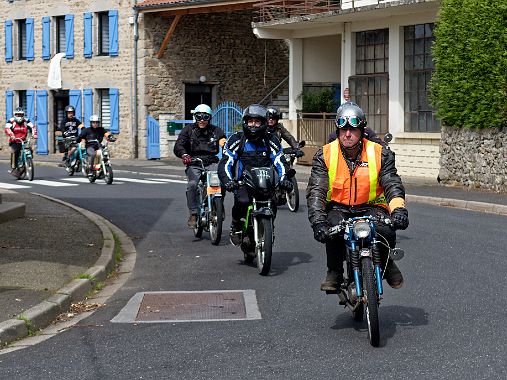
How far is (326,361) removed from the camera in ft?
23.1

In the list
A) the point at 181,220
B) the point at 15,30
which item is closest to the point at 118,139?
the point at 15,30

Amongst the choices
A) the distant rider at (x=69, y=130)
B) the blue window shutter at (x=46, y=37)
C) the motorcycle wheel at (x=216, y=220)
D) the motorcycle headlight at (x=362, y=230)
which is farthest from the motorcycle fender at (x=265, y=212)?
the blue window shutter at (x=46, y=37)

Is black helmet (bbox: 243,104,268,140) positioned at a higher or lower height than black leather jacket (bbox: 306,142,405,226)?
higher

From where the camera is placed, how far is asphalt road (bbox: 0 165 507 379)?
6.87 meters

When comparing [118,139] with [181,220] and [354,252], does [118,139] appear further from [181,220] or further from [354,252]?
[354,252]

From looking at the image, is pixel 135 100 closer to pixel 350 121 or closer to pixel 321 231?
pixel 350 121

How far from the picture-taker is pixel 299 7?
3072 centimetres

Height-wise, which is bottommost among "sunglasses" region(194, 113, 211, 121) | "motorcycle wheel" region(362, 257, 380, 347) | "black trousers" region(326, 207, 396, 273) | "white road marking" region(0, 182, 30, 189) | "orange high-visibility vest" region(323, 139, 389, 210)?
"motorcycle wheel" region(362, 257, 380, 347)

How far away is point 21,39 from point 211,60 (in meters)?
9.84

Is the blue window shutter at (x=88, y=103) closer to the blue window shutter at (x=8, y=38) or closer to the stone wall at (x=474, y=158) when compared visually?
the blue window shutter at (x=8, y=38)

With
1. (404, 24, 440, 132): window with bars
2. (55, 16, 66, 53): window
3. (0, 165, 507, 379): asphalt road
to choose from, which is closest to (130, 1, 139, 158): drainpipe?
(55, 16, 66, 53): window

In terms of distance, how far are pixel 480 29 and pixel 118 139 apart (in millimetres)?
20229

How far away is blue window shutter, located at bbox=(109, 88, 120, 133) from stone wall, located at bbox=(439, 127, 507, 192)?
17477 mm

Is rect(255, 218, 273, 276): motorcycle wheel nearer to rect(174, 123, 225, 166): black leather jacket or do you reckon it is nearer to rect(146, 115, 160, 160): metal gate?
rect(174, 123, 225, 166): black leather jacket
